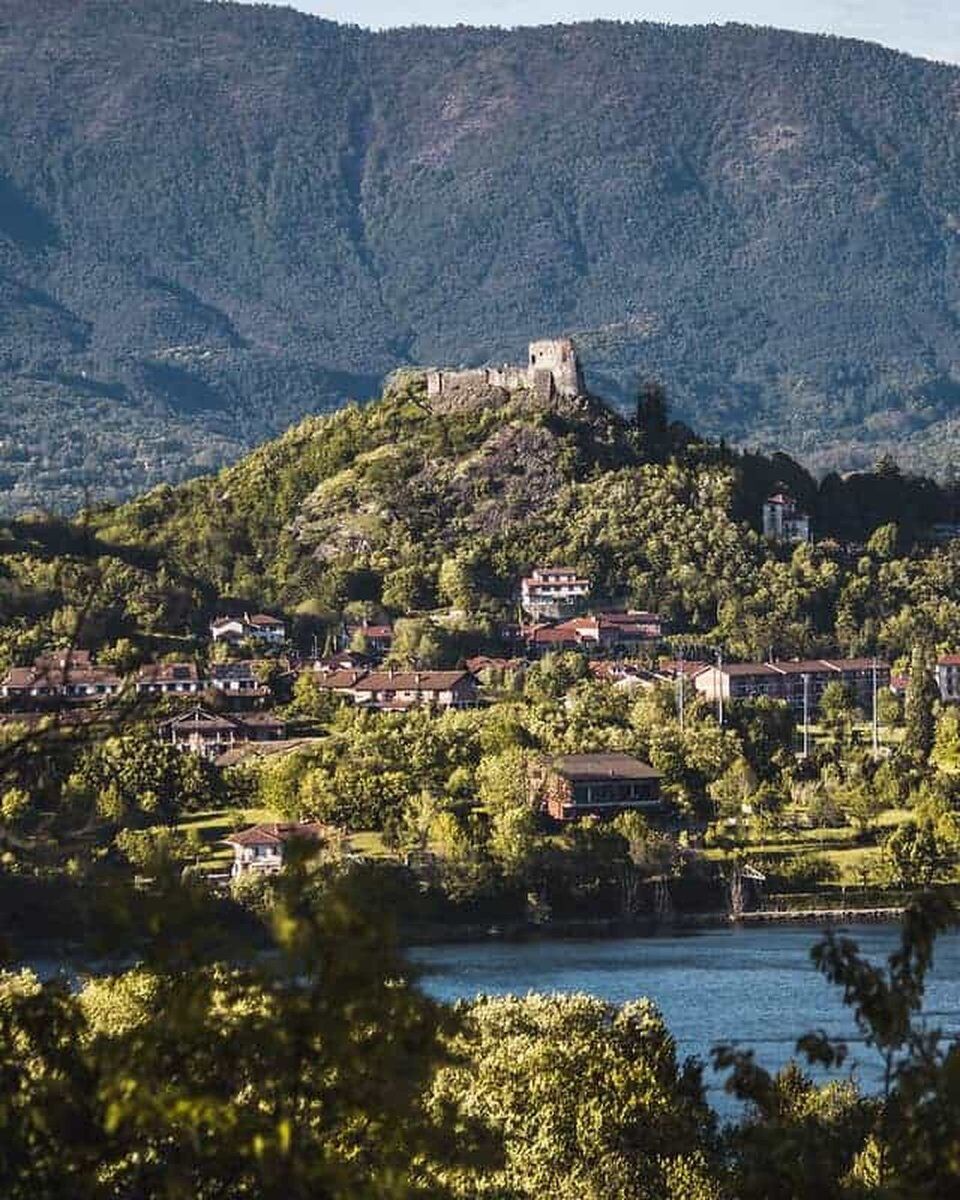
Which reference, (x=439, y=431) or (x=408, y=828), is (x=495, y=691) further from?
(x=439, y=431)

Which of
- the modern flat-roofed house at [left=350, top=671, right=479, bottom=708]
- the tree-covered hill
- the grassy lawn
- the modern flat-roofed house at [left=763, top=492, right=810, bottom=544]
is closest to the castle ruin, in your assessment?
the tree-covered hill

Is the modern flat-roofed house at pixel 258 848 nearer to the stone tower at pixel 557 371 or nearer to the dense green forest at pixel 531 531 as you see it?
the dense green forest at pixel 531 531

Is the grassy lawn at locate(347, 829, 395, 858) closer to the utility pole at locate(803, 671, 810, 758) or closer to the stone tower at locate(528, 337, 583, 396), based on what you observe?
the utility pole at locate(803, 671, 810, 758)

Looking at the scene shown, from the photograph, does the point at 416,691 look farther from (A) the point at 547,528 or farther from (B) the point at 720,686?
(A) the point at 547,528

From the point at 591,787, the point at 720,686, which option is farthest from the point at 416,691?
the point at 591,787

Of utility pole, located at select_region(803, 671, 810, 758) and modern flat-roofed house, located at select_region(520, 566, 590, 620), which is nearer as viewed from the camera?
utility pole, located at select_region(803, 671, 810, 758)

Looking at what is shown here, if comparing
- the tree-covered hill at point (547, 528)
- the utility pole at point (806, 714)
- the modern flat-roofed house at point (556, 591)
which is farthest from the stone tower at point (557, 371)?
the utility pole at point (806, 714)
